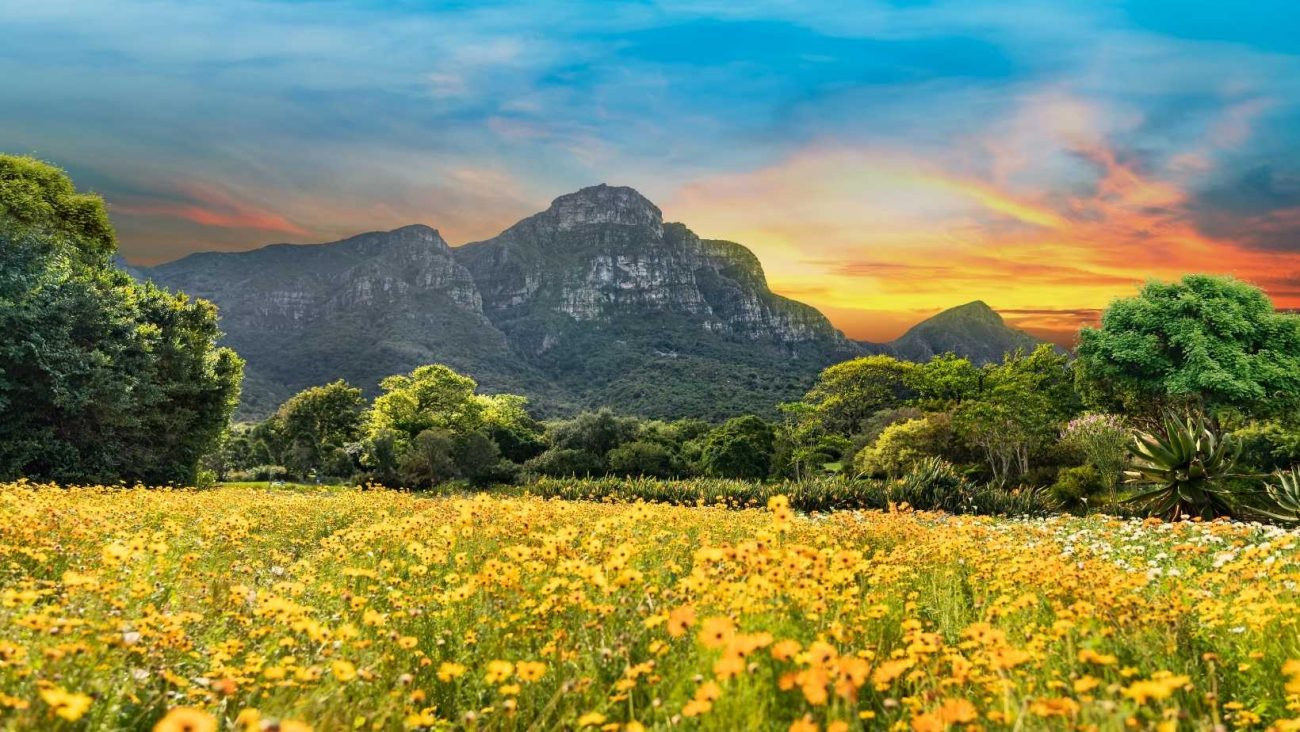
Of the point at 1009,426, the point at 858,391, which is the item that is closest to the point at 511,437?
the point at 858,391

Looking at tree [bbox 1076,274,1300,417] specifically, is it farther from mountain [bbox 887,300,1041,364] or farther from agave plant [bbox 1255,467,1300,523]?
mountain [bbox 887,300,1041,364]

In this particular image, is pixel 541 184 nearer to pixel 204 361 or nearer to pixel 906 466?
pixel 204 361

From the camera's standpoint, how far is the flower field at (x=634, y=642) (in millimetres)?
2696

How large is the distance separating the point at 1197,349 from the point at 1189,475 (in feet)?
50.1

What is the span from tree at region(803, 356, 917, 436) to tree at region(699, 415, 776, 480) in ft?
26.8

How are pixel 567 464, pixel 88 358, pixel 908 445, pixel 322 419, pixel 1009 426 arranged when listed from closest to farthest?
pixel 88 358 < pixel 1009 426 < pixel 908 445 < pixel 567 464 < pixel 322 419

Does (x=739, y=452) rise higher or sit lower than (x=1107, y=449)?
lower

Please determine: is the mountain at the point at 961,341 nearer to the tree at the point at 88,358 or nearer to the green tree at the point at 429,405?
the green tree at the point at 429,405

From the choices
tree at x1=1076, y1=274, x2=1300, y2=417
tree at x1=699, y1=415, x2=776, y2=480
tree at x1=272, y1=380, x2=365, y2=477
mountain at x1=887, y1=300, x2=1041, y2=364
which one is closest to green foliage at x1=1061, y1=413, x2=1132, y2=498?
tree at x1=1076, y1=274, x2=1300, y2=417

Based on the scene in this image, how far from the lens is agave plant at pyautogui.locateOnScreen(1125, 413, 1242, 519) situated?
1521 centimetres

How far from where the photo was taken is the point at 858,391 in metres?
46.7

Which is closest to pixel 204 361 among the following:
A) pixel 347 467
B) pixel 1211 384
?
pixel 347 467

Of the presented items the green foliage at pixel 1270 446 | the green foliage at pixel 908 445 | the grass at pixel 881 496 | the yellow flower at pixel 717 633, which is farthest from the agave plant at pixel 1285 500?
the green foliage at pixel 1270 446

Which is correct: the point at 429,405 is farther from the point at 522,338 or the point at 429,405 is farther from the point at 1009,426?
the point at 522,338
